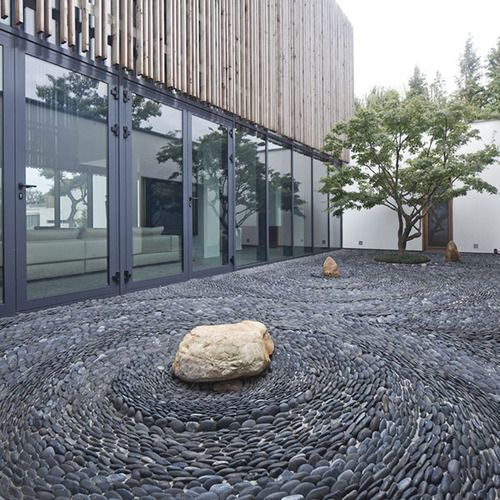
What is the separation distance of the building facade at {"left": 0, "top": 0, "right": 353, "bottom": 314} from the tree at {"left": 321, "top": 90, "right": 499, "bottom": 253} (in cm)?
134

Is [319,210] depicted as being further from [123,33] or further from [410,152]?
[123,33]

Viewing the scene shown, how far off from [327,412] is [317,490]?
0.53 meters

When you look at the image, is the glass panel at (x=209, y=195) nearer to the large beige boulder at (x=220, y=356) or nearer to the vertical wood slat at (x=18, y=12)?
the vertical wood slat at (x=18, y=12)

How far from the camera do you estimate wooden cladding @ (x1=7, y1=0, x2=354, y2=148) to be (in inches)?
172

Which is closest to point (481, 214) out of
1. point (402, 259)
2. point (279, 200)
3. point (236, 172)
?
point (402, 259)

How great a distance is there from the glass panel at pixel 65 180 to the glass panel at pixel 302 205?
4988 millimetres

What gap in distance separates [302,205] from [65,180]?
5811 millimetres

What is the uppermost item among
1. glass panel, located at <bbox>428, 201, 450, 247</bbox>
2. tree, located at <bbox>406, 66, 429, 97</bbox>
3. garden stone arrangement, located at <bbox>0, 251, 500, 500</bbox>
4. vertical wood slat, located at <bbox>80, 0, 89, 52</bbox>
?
tree, located at <bbox>406, 66, 429, 97</bbox>

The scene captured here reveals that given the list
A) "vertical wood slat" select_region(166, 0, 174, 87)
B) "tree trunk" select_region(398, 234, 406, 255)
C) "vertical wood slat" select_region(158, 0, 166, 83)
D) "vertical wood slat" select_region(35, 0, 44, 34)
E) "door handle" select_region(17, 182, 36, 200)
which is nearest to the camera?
"door handle" select_region(17, 182, 36, 200)

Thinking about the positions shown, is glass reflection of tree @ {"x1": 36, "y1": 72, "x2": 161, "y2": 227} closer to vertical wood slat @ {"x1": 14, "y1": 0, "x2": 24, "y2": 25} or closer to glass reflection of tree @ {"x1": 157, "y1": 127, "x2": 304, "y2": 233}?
vertical wood slat @ {"x1": 14, "y1": 0, "x2": 24, "y2": 25}

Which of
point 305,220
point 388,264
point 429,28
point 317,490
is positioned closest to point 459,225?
point 388,264

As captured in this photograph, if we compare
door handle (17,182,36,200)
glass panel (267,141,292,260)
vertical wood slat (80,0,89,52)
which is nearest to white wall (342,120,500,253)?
glass panel (267,141,292,260)

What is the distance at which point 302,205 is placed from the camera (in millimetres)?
8938

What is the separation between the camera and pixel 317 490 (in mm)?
1292
